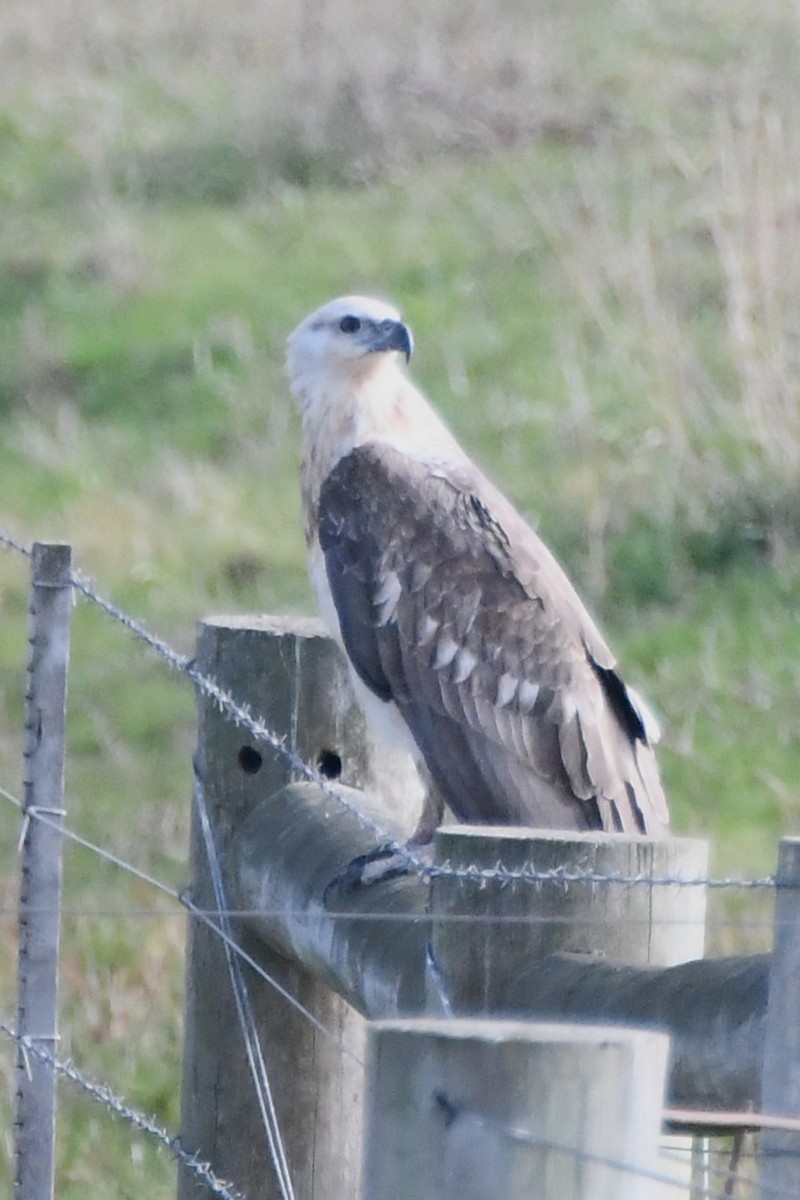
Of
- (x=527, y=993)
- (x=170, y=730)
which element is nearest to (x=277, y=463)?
(x=170, y=730)

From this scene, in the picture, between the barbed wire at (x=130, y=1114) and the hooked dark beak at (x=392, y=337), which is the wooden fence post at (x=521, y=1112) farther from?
the hooked dark beak at (x=392, y=337)

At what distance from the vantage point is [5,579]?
8758 mm

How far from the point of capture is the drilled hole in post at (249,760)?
3.63 m

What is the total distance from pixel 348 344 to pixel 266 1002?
188 cm

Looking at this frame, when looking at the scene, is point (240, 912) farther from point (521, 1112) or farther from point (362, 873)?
point (521, 1112)

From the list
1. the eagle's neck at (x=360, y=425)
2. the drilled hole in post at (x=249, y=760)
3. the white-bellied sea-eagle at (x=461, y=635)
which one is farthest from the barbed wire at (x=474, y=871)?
the eagle's neck at (x=360, y=425)

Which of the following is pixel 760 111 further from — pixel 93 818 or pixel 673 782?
pixel 93 818

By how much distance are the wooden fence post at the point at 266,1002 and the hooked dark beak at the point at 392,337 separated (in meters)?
1.46

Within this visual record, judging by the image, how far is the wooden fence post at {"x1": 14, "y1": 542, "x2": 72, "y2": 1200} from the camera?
3277 millimetres

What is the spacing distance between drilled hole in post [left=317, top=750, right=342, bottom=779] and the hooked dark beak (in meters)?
1.56

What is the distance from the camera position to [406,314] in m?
10.2

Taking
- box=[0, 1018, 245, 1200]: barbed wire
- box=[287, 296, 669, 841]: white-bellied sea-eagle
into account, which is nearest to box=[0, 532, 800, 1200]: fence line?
box=[0, 1018, 245, 1200]: barbed wire

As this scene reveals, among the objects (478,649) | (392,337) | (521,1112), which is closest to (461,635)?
(478,649)

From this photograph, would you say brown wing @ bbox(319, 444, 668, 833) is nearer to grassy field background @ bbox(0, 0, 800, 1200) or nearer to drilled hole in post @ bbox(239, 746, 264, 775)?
drilled hole in post @ bbox(239, 746, 264, 775)
